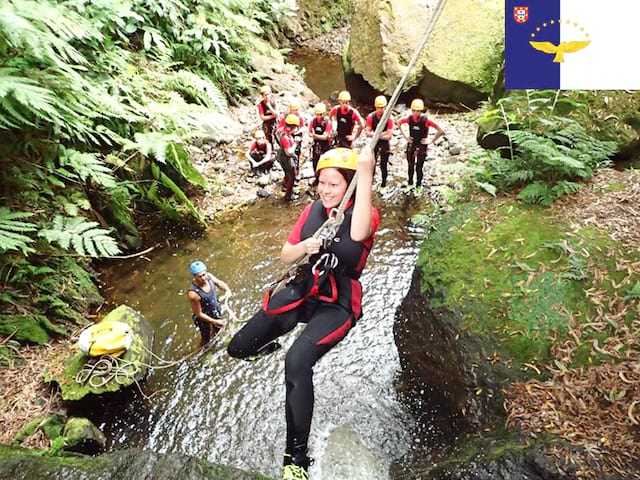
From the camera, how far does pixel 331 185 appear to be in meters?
3.37

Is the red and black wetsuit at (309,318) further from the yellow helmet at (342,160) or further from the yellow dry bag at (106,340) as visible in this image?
the yellow dry bag at (106,340)

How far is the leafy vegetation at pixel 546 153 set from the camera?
4.58 meters

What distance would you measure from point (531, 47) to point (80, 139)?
6.40 metres

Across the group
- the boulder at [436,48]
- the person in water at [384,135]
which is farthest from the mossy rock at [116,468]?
the boulder at [436,48]

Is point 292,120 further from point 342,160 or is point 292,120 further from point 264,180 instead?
point 342,160

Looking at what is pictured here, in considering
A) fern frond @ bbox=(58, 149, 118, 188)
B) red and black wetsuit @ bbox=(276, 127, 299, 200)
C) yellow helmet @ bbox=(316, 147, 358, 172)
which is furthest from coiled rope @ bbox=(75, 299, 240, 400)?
red and black wetsuit @ bbox=(276, 127, 299, 200)

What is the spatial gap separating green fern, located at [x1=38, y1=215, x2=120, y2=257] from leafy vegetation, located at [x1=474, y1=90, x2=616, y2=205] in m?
4.55

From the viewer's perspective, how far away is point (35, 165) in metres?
5.56

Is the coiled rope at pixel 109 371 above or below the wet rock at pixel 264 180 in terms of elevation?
below

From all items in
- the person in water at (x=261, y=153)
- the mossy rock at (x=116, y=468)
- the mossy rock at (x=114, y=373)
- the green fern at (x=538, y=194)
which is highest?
the green fern at (x=538, y=194)

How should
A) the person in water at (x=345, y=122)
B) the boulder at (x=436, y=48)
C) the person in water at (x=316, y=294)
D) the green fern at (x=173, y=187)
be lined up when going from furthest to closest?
the boulder at (x=436, y=48)
the person in water at (x=345, y=122)
the green fern at (x=173, y=187)
the person in water at (x=316, y=294)

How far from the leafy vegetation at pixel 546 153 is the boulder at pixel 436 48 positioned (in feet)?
21.6

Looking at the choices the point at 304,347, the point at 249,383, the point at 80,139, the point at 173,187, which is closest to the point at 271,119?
the point at 173,187

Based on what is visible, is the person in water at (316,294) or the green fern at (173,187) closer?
the person in water at (316,294)
